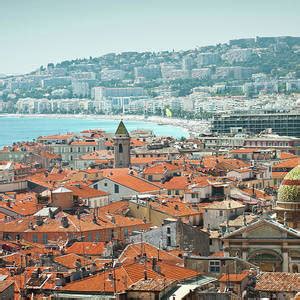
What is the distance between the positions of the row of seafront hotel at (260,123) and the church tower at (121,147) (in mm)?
53761

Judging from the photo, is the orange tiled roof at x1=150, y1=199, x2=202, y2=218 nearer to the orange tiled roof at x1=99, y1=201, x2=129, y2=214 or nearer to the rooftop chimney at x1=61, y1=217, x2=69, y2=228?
the orange tiled roof at x1=99, y1=201, x2=129, y2=214

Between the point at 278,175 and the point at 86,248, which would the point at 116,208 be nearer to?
the point at 86,248

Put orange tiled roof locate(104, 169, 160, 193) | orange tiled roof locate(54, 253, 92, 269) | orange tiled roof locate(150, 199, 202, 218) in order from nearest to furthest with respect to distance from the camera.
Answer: orange tiled roof locate(54, 253, 92, 269), orange tiled roof locate(150, 199, 202, 218), orange tiled roof locate(104, 169, 160, 193)

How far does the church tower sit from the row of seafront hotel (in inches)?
2117

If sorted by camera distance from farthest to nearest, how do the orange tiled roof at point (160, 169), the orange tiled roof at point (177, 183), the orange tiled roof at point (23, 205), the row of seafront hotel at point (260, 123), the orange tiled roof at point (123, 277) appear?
1. the row of seafront hotel at point (260, 123)
2. the orange tiled roof at point (160, 169)
3. the orange tiled roof at point (177, 183)
4. the orange tiled roof at point (23, 205)
5. the orange tiled roof at point (123, 277)

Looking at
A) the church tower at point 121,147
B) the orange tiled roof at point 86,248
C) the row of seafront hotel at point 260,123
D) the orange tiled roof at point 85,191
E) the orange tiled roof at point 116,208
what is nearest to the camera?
the orange tiled roof at point 86,248

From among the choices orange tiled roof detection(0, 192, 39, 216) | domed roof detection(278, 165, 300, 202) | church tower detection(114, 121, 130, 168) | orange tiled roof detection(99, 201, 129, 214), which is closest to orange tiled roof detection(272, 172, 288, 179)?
church tower detection(114, 121, 130, 168)

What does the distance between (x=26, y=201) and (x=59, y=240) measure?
36.2 feet

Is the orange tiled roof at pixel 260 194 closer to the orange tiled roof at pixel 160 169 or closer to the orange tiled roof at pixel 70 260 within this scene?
the orange tiled roof at pixel 160 169

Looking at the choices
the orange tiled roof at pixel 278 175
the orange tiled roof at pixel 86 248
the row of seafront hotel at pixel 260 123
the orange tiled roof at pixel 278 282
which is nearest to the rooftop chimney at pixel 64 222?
the orange tiled roof at pixel 86 248

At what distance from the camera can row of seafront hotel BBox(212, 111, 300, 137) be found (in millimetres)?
121875

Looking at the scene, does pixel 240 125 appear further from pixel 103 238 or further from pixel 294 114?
pixel 103 238

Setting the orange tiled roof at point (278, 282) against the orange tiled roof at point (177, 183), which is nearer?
the orange tiled roof at point (278, 282)

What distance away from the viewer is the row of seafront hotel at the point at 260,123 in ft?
400
